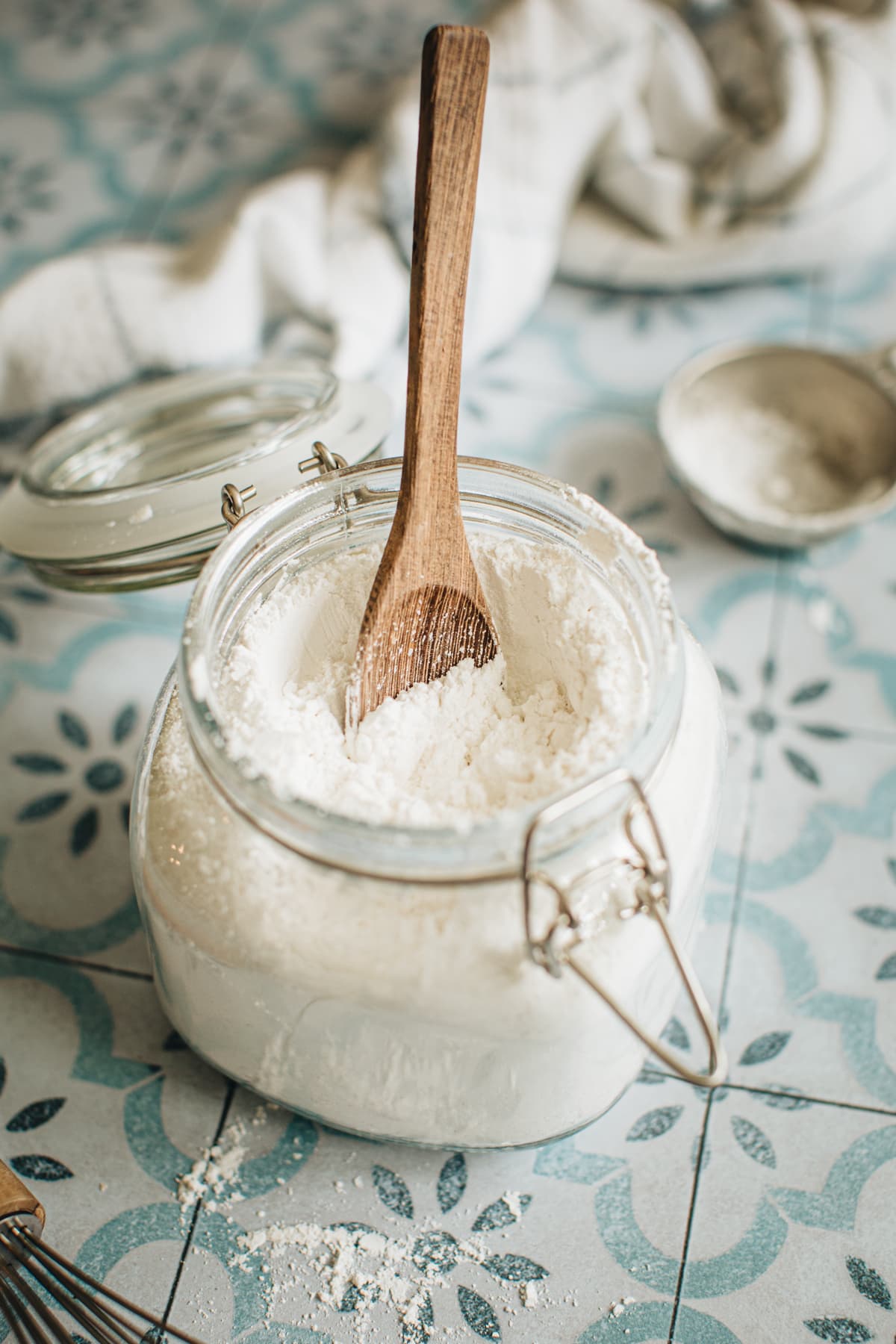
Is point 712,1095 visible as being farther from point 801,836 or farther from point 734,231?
point 734,231

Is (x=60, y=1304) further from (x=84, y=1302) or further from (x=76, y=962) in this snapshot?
(x=76, y=962)

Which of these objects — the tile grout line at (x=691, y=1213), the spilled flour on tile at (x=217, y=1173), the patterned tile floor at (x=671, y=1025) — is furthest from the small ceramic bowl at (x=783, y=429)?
the spilled flour on tile at (x=217, y=1173)

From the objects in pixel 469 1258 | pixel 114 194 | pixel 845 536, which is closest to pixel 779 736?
pixel 845 536

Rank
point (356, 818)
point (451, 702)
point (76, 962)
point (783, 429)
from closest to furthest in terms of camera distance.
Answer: point (356, 818) < point (451, 702) < point (76, 962) < point (783, 429)

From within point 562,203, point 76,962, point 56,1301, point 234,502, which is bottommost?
point 56,1301

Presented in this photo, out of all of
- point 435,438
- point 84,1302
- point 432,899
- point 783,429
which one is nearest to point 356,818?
point 432,899

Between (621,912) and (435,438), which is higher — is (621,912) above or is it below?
below

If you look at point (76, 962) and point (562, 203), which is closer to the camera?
point (76, 962)

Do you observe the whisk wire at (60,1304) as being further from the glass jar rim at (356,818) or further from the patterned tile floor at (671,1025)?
the glass jar rim at (356,818)

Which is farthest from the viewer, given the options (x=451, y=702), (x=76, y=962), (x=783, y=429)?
(x=783, y=429)
